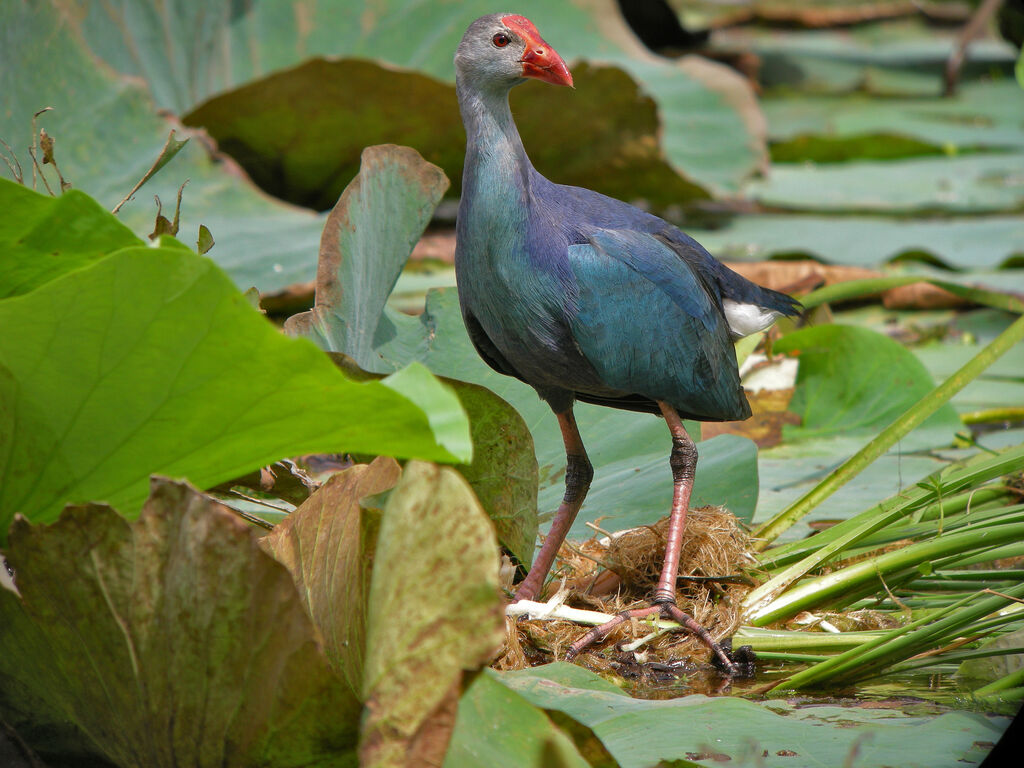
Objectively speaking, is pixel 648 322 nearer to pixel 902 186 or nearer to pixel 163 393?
pixel 163 393

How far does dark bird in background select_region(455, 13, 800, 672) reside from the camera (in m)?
1.53

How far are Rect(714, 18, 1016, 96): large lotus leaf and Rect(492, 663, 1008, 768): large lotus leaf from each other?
667cm

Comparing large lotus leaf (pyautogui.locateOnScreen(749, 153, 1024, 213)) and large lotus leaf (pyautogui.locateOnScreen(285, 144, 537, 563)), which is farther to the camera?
large lotus leaf (pyautogui.locateOnScreen(749, 153, 1024, 213))

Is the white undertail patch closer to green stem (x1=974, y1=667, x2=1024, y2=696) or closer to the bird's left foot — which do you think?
the bird's left foot

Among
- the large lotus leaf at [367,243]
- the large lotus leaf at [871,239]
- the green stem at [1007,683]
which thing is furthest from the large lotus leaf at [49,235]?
the large lotus leaf at [871,239]

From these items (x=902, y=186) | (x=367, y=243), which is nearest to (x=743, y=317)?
(x=367, y=243)

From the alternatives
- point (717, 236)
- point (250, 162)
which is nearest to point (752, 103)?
point (717, 236)

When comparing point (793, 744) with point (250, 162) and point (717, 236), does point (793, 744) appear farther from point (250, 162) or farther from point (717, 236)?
point (717, 236)

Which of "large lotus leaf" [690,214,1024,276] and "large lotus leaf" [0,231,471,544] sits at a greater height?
"large lotus leaf" [0,231,471,544]

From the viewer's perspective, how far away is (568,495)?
1747 mm

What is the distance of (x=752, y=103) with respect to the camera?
14.3ft

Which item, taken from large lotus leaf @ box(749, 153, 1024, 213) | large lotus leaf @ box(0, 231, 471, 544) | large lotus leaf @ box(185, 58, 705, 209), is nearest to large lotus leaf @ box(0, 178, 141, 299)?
large lotus leaf @ box(0, 231, 471, 544)

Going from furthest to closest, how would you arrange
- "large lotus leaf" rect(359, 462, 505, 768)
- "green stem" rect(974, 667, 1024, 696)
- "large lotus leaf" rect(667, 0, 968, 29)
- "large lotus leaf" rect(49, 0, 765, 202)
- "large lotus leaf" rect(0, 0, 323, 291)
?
"large lotus leaf" rect(667, 0, 968, 29), "large lotus leaf" rect(49, 0, 765, 202), "large lotus leaf" rect(0, 0, 323, 291), "green stem" rect(974, 667, 1024, 696), "large lotus leaf" rect(359, 462, 505, 768)

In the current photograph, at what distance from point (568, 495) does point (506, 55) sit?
665 millimetres
